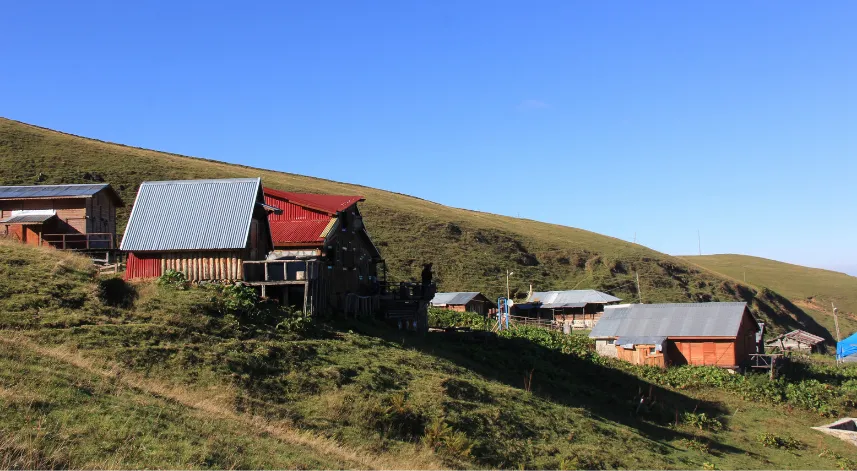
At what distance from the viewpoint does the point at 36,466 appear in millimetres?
12164

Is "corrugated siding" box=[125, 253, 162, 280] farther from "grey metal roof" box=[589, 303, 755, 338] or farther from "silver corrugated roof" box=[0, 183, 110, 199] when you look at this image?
"grey metal roof" box=[589, 303, 755, 338]

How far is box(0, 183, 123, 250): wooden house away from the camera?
37.0 m

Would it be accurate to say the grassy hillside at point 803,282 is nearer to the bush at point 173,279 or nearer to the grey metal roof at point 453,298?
the grey metal roof at point 453,298

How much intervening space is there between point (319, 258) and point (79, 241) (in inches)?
525

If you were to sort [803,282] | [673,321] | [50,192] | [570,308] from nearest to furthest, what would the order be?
[50,192] < [673,321] < [570,308] < [803,282]

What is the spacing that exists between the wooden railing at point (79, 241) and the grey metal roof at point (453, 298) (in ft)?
103

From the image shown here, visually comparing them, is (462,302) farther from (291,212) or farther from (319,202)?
(291,212)

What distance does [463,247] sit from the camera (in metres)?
86.2

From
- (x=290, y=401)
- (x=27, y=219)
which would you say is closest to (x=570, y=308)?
(x=27, y=219)

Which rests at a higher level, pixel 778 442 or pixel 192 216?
pixel 192 216

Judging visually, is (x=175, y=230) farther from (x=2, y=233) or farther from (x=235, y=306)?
(x=2, y=233)

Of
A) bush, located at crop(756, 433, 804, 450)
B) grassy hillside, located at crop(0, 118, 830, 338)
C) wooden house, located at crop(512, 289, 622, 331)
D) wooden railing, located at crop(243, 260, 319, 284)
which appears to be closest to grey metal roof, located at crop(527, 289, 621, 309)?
wooden house, located at crop(512, 289, 622, 331)

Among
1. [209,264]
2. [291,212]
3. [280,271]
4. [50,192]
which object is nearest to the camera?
[209,264]

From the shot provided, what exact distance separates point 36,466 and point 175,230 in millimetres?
20612
